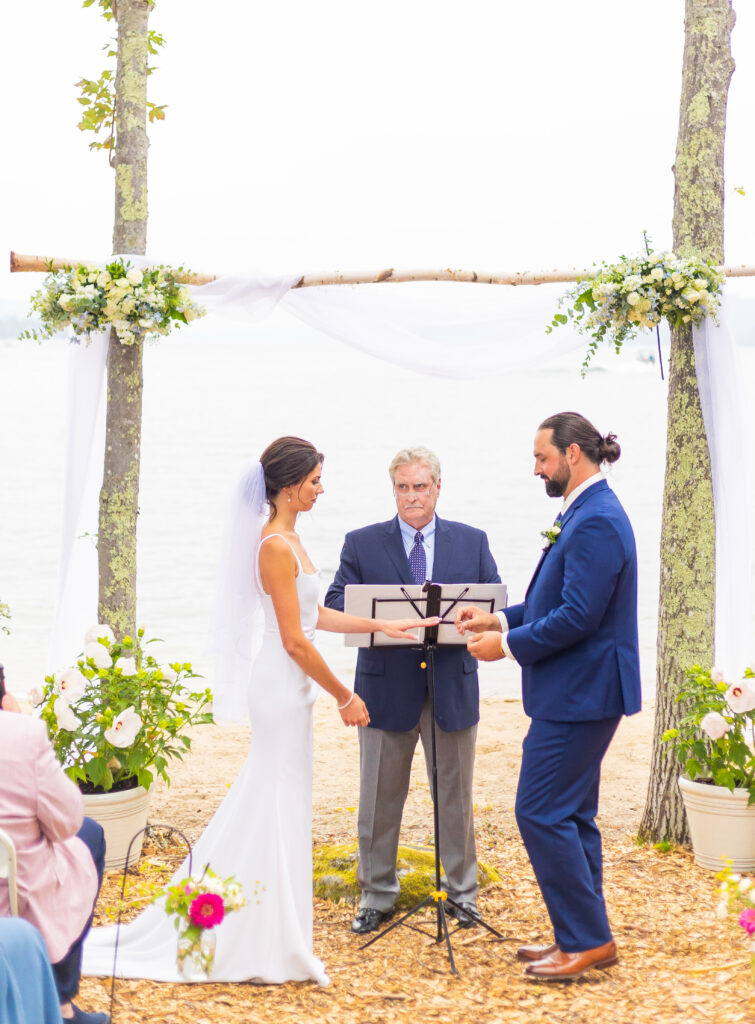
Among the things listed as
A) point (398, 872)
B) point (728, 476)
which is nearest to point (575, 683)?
point (398, 872)

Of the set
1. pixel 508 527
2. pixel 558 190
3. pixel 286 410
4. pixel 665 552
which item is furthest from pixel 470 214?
pixel 665 552

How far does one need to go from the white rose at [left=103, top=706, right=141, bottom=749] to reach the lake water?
773 cm

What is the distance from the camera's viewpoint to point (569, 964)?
12.3 feet

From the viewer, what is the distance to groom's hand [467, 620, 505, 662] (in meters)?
3.94

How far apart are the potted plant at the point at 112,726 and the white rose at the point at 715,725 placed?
2201 millimetres

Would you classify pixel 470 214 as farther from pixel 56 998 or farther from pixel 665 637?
pixel 56 998

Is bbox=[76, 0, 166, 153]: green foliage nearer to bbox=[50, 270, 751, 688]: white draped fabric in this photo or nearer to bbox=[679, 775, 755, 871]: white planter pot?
bbox=[50, 270, 751, 688]: white draped fabric

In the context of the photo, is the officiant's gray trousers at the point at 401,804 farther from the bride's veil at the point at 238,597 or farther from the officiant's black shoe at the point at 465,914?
the bride's veil at the point at 238,597

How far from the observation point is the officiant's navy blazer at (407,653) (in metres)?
4.31

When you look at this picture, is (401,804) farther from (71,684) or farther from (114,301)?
(114,301)

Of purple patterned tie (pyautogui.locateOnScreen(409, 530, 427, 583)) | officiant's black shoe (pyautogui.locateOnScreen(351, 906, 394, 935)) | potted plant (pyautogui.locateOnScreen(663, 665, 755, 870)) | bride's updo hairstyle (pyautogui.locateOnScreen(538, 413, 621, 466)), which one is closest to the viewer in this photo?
bride's updo hairstyle (pyautogui.locateOnScreen(538, 413, 621, 466))

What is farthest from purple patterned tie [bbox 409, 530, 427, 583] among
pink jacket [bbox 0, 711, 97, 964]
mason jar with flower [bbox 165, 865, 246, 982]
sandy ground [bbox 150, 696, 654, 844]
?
pink jacket [bbox 0, 711, 97, 964]

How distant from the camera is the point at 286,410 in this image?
152 ft

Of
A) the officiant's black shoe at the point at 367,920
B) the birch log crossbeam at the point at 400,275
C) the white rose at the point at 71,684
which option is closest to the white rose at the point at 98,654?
the white rose at the point at 71,684
